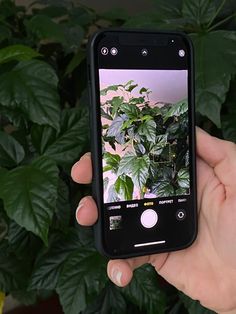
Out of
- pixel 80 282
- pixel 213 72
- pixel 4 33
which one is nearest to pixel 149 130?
pixel 213 72

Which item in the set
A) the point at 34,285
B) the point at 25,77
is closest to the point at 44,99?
the point at 25,77

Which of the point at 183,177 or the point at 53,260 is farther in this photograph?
the point at 53,260

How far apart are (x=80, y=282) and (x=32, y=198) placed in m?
0.16

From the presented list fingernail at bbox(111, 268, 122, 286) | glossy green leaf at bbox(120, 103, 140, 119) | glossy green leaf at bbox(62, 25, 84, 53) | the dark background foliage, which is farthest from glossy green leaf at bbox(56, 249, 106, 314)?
glossy green leaf at bbox(62, 25, 84, 53)

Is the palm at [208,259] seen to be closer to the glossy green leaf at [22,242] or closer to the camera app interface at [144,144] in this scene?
the camera app interface at [144,144]

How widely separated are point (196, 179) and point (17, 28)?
0.51m

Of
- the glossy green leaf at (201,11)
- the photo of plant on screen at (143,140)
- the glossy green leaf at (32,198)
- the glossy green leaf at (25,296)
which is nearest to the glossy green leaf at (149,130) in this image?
the photo of plant on screen at (143,140)

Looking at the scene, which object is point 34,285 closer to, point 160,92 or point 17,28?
point 160,92

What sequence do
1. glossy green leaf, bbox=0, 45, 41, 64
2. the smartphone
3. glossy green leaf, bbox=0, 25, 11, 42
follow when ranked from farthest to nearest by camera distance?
1. glossy green leaf, bbox=0, 25, 11, 42
2. glossy green leaf, bbox=0, 45, 41, 64
3. the smartphone

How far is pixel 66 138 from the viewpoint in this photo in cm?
67

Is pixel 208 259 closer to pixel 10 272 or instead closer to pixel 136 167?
pixel 136 167

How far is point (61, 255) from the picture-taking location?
0.73m

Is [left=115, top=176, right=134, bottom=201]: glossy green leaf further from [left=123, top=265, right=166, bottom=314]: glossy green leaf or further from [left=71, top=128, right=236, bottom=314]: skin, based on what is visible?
[left=123, top=265, right=166, bottom=314]: glossy green leaf

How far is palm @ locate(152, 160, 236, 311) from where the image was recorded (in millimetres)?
578
